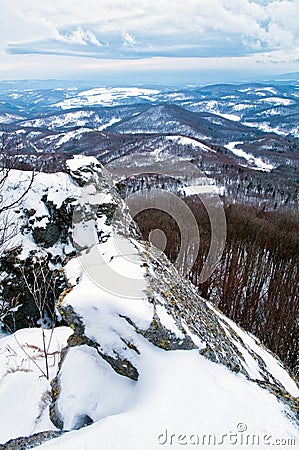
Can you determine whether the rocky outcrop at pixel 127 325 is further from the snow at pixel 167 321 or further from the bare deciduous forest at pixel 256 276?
the bare deciduous forest at pixel 256 276

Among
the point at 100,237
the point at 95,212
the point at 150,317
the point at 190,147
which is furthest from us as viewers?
the point at 190,147

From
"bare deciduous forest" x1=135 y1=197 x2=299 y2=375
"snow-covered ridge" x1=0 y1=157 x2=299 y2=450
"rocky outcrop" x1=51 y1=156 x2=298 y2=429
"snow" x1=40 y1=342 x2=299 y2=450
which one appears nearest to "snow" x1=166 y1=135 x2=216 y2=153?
Result: "bare deciduous forest" x1=135 y1=197 x2=299 y2=375

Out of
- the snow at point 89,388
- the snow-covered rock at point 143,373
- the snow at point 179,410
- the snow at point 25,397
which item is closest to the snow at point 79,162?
the snow at point 25,397

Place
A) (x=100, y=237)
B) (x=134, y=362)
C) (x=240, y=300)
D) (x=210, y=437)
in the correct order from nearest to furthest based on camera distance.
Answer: (x=210, y=437) → (x=134, y=362) → (x=100, y=237) → (x=240, y=300)

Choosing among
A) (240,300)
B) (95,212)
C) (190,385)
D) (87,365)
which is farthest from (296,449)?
(240,300)

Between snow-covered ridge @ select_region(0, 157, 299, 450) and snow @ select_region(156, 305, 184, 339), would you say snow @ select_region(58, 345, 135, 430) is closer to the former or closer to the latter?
snow-covered ridge @ select_region(0, 157, 299, 450)

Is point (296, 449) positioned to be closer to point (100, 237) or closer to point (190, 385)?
point (190, 385)

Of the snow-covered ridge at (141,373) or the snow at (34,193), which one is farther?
the snow at (34,193)

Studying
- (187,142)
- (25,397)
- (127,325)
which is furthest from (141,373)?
(187,142)
